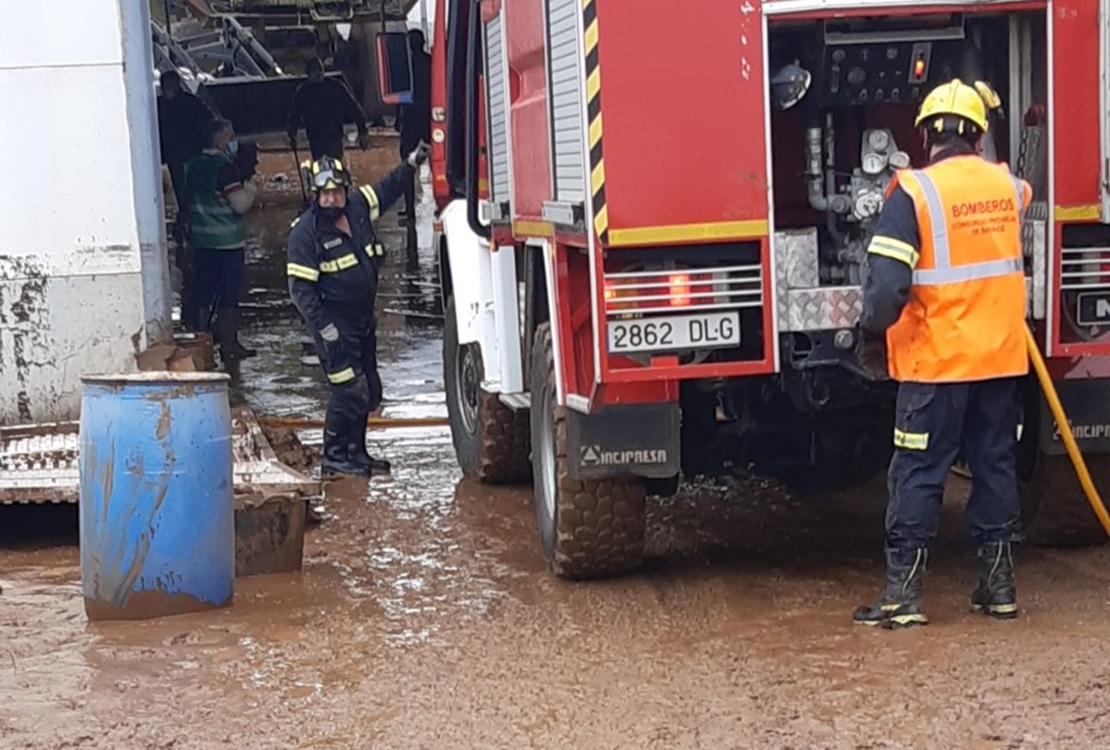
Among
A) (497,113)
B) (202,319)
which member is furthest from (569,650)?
(202,319)

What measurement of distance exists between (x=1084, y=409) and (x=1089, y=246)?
25.3 inches

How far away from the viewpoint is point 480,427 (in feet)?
31.1

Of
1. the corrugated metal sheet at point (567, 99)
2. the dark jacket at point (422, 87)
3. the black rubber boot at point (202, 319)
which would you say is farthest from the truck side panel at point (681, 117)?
the black rubber boot at point (202, 319)

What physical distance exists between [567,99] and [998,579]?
7.22 ft

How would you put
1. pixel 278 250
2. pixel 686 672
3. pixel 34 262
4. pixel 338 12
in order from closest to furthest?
1. pixel 686 672
2. pixel 34 262
3. pixel 338 12
4. pixel 278 250

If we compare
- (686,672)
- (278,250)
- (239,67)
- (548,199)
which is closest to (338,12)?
(239,67)

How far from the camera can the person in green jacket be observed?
14164 mm

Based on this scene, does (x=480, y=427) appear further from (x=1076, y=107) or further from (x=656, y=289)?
(x=1076, y=107)

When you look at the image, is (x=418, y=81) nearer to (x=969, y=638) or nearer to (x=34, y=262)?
(x=34, y=262)

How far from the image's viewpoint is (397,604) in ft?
22.9

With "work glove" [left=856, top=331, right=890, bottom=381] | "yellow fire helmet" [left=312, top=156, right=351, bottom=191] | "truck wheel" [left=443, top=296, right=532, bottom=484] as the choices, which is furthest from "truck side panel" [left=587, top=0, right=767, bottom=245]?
"yellow fire helmet" [left=312, top=156, right=351, bottom=191]

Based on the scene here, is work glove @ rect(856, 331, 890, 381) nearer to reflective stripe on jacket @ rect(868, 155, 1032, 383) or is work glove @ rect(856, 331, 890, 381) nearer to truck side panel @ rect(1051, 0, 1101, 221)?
reflective stripe on jacket @ rect(868, 155, 1032, 383)

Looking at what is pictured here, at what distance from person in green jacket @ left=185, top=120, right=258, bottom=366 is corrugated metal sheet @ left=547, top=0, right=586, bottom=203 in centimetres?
796

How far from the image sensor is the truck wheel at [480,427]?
938 centimetres
